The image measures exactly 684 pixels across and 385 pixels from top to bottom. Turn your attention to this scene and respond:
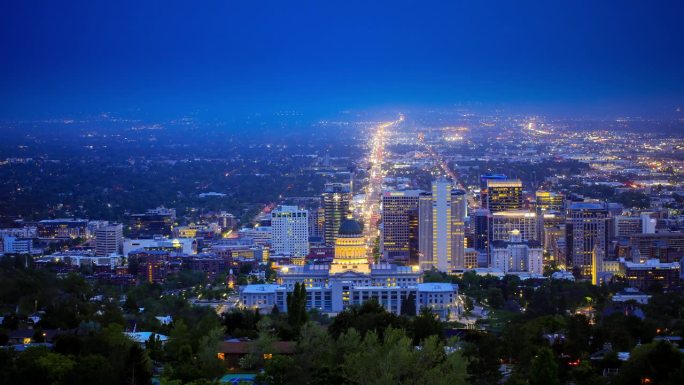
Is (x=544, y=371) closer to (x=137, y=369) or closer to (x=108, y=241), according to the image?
(x=137, y=369)

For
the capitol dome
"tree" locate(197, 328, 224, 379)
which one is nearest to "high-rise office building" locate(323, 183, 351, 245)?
the capitol dome

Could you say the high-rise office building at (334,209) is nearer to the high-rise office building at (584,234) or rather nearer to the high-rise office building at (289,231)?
the high-rise office building at (289,231)

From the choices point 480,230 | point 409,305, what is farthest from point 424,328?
point 480,230

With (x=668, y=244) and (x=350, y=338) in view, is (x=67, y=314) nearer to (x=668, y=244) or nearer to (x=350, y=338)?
(x=350, y=338)

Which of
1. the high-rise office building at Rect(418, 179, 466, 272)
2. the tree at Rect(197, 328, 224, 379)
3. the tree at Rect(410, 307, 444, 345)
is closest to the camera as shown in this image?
the tree at Rect(197, 328, 224, 379)

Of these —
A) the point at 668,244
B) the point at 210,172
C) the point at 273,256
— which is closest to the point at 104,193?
the point at 210,172

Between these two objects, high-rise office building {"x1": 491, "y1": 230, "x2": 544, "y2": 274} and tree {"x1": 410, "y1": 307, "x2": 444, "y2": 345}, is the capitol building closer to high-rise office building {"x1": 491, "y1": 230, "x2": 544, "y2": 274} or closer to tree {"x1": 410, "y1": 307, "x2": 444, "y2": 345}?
high-rise office building {"x1": 491, "y1": 230, "x2": 544, "y2": 274}
